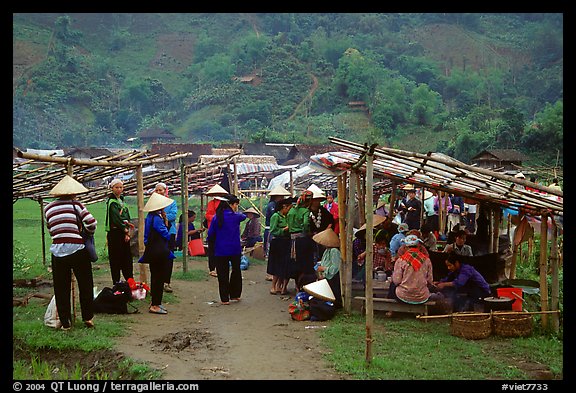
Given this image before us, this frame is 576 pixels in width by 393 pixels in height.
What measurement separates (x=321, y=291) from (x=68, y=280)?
3.25 m

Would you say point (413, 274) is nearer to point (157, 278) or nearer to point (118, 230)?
point (157, 278)

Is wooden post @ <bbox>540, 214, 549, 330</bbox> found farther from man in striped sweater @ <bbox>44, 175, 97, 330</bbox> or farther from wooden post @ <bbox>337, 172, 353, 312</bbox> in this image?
man in striped sweater @ <bbox>44, 175, 97, 330</bbox>

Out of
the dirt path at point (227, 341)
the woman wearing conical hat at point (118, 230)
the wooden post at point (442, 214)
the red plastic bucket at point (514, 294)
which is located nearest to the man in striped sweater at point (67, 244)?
the dirt path at point (227, 341)

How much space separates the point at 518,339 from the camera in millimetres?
7277

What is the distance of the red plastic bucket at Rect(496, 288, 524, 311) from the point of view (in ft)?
26.5

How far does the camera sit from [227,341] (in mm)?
7535

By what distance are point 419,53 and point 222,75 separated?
3052cm

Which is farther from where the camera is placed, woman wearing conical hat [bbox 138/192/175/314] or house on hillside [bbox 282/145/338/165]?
house on hillside [bbox 282/145/338/165]

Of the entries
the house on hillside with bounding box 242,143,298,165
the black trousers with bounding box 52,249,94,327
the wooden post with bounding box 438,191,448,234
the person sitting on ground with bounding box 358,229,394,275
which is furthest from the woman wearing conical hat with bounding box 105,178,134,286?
the house on hillside with bounding box 242,143,298,165

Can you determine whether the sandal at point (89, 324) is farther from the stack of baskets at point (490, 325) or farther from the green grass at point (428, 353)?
the stack of baskets at point (490, 325)

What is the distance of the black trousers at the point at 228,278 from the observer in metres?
9.59

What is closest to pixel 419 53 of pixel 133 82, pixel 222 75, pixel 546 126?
pixel 222 75

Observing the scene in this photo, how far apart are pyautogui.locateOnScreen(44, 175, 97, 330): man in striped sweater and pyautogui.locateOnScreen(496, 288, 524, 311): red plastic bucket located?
16.8ft
